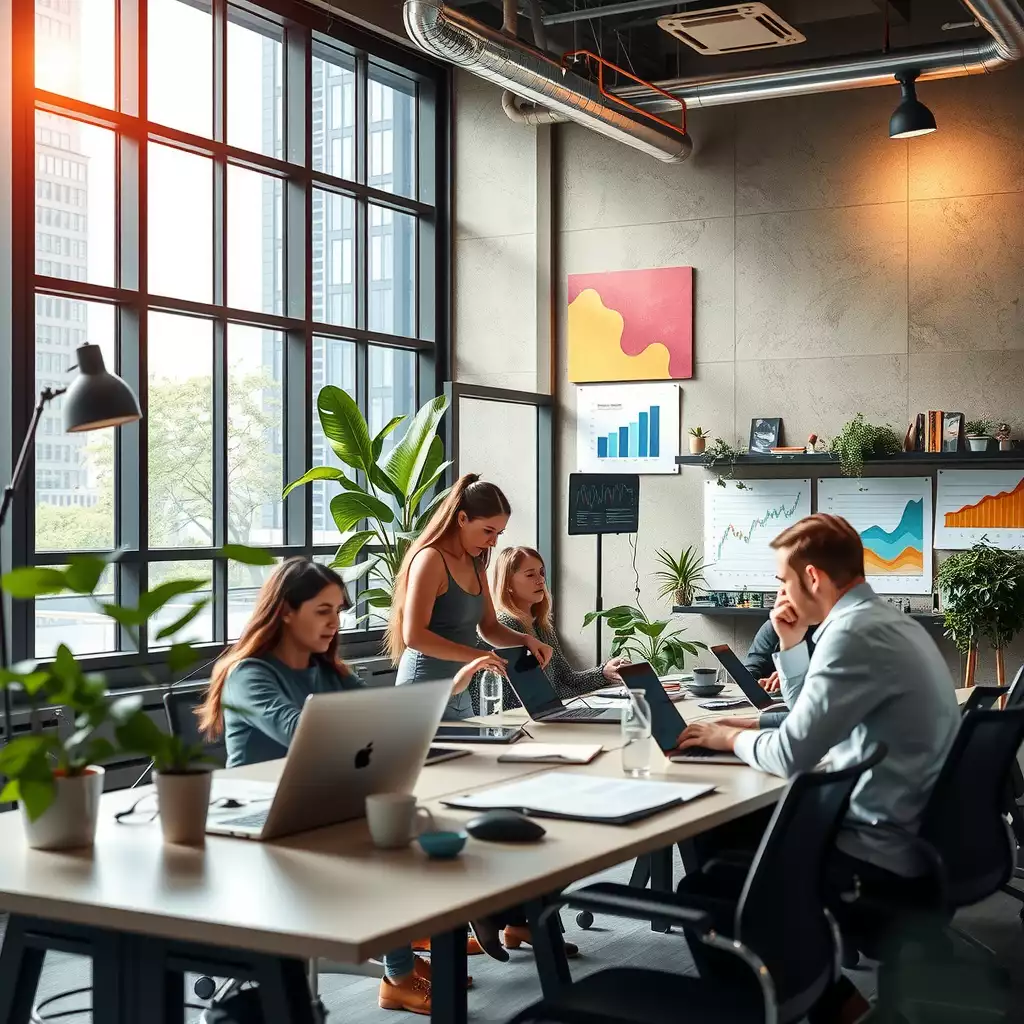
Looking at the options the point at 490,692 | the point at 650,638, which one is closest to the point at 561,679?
the point at 490,692

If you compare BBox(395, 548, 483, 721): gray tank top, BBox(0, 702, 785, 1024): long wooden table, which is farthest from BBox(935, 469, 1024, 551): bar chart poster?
BBox(0, 702, 785, 1024): long wooden table

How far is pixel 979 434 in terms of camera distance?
710cm

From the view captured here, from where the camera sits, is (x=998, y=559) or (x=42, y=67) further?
(x=998, y=559)

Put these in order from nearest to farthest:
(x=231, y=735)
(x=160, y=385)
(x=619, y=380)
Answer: (x=231, y=735) → (x=160, y=385) → (x=619, y=380)

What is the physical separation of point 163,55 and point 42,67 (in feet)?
2.60

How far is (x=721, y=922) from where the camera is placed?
2.86m

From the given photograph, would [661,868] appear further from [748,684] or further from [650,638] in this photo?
[650,638]

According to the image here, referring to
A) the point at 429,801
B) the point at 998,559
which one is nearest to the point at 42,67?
the point at 429,801

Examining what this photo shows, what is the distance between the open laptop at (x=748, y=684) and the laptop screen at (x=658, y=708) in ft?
1.34

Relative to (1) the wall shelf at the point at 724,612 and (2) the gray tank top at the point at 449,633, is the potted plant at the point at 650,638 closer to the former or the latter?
(1) the wall shelf at the point at 724,612

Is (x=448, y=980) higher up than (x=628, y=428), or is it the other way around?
(x=628, y=428)

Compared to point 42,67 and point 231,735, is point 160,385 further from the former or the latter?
point 231,735

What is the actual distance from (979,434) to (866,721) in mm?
4317

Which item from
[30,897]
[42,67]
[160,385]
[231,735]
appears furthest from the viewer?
[160,385]
